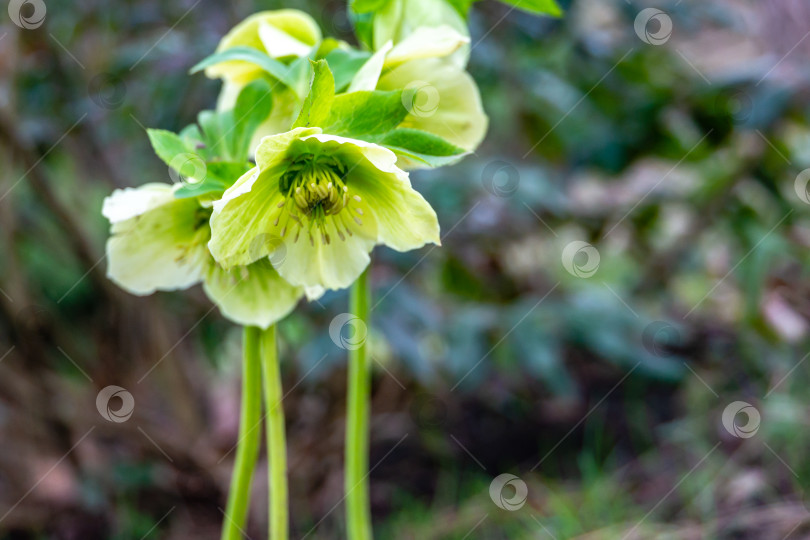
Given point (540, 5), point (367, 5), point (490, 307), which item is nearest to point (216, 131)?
point (367, 5)

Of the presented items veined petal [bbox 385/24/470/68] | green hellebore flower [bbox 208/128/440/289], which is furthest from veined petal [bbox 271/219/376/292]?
veined petal [bbox 385/24/470/68]

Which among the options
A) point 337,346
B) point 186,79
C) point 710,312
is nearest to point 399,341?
point 337,346

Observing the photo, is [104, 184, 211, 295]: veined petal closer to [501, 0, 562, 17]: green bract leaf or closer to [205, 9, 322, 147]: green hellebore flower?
[205, 9, 322, 147]: green hellebore flower

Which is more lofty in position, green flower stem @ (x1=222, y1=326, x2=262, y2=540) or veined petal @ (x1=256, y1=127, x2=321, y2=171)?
veined petal @ (x1=256, y1=127, x2=321, y2=171)

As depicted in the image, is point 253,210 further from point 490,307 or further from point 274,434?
point 490,307

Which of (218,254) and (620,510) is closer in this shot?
(218,254)

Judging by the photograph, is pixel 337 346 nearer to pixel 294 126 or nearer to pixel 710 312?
pixel 294 126
